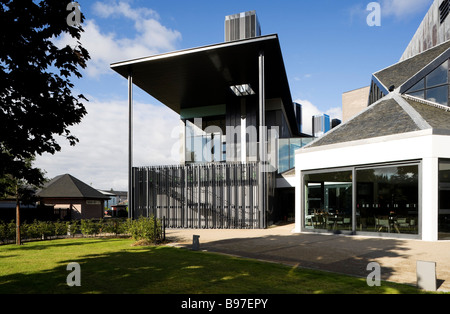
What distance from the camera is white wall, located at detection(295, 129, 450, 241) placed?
1273 centimetres

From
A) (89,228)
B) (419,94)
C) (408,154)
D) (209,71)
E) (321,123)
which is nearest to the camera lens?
(408,154)

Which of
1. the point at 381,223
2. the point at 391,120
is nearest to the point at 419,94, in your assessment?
the point at 391,120

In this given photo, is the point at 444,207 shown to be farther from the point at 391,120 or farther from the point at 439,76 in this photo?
the point at 439,76

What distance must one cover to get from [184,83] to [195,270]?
18923mm

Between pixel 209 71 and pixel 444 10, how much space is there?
20.8 meters

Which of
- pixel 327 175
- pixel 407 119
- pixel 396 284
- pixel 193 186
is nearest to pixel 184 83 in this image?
pixel 193 186

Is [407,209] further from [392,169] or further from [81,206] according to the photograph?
[81,206]

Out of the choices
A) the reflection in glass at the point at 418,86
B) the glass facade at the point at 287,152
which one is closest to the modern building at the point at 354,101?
the glass facade at the point at 287,152

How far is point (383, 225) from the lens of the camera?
14.2 m

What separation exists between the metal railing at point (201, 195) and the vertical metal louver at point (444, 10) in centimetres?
2134

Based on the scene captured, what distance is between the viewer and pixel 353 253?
10172 mm

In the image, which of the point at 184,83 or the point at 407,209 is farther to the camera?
the point at 184,83
